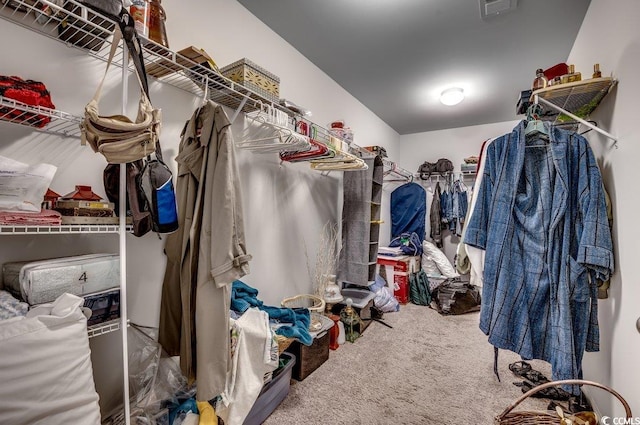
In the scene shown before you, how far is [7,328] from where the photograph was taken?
0.72 meters

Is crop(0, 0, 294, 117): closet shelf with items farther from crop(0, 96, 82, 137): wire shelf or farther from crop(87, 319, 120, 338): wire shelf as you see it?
crop(87, 319, 120, 338): wire shelf

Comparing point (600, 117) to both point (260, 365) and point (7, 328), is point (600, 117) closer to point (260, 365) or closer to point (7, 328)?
point (260, 365)

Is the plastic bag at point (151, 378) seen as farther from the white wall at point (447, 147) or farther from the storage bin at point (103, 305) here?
the white wall at point (447, 147)

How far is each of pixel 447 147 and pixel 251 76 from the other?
3.97m

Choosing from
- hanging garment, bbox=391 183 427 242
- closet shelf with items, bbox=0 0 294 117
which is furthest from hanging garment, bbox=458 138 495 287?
hanging garment, bbox=391 183 427 242

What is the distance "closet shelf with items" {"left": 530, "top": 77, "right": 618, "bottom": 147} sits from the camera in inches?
53.7

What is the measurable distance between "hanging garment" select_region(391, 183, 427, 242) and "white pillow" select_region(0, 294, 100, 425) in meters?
4.22

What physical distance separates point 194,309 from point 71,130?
92 cm

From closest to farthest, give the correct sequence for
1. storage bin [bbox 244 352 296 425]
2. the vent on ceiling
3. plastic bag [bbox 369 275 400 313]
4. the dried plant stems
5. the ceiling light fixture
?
storage bin [bbox 244 352 296 425]
the vent on ceiling
the dried plant stems
the ceiling light fixture
plastic bag [bbox 369 275 400 313]

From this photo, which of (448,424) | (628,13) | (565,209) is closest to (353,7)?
(628,13)

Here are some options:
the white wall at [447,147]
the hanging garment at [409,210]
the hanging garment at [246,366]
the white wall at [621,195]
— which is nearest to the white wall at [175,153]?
the hanging garment at [246,366]

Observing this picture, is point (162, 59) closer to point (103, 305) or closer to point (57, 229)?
point (57, 229)

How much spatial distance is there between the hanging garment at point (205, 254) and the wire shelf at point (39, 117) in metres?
0.42

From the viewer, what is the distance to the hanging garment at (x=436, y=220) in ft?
14.8
